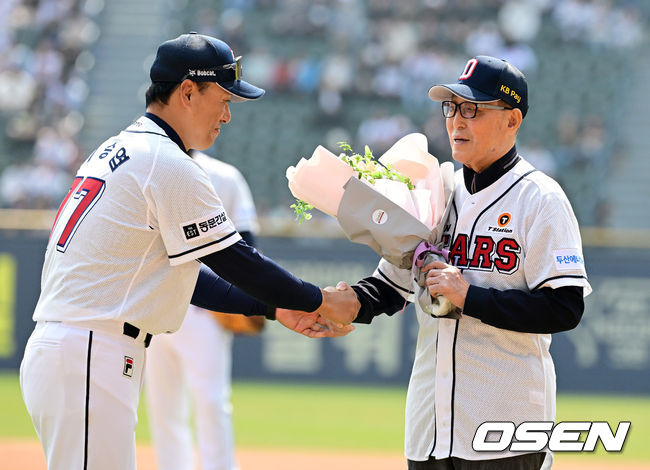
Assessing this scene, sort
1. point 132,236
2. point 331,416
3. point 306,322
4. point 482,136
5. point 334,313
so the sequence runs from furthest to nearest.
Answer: point 331,416, point 306,322, point 334,313, point 482,136, point 132,236

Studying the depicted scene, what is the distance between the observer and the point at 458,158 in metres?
3.49

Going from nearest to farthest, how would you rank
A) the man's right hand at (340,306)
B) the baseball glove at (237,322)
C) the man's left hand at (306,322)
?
the man's right hand at (340,306)
the man's left hand at (306,322)
the baseball glove at (237,322)

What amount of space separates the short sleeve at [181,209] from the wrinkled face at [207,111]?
0.76ft

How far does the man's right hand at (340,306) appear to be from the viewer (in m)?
3.75

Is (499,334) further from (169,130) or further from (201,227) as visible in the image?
(169,130)

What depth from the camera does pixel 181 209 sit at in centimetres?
332

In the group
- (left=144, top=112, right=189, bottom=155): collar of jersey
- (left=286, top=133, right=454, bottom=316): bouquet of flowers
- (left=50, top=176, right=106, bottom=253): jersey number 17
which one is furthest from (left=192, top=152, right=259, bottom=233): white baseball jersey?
(left=50, top=176, right=106, bottom=253): jersey number 17

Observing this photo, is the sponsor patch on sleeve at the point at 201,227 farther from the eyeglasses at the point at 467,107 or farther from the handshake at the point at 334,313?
the eyeglasses at the point at 467,107

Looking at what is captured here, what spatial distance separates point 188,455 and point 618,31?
12.4 meters

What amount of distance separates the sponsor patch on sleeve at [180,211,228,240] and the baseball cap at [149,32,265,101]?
0.53m

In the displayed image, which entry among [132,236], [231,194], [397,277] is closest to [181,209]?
[132,236]

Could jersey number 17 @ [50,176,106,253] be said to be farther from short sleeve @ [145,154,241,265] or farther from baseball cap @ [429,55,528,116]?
baseball cap @ [429,55,528,116]

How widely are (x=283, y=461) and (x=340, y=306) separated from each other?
3916 millimetres

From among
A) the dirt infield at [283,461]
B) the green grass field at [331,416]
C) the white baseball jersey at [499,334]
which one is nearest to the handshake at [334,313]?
the white baseball jersey at [499,334]
